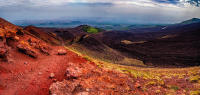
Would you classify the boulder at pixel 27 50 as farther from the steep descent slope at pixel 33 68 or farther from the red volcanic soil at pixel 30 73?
the red volcanic soil at pixel 30 73

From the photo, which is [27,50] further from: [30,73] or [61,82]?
[61,82]

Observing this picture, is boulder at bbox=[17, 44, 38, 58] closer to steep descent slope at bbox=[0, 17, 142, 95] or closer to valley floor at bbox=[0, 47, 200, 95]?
steep descent slope at bbox=[0, 17, 142, 95]

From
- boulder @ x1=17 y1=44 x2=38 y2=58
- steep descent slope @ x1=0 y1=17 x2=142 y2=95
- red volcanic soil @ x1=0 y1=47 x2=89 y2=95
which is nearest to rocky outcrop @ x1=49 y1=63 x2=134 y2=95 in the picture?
steep descent slope @ x1=0 y1=17 x2=142 y2=95

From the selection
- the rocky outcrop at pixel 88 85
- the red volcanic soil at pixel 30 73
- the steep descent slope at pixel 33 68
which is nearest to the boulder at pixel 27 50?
the steep descent slope at pixel 33 68

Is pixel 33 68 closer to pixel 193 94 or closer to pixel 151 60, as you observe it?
pixel 193 94

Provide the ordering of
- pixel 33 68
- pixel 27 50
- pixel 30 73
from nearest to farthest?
pixel 30 73 → pixel 33 68 → pixel 27 50

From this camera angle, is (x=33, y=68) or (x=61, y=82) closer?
(x=61, y=82)

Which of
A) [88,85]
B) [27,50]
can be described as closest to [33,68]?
[27,50]

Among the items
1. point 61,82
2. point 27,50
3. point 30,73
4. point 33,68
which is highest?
point 27,50

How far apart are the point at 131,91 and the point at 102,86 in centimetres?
219

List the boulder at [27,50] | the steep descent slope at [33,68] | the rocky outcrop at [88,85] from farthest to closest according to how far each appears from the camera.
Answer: the boulder at [27,50]
the steep descent slope at [33,68]
the rocky outcrop at [88,85]

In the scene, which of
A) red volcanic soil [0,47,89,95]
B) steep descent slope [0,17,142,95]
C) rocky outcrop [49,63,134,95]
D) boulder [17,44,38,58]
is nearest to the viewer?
red volcanic soil [0,47,89,95]

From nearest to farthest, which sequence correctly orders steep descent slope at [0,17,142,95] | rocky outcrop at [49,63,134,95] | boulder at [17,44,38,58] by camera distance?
1. rocky outcrop at [49,63,134,95]
2. steep descent slope at [0,17,142,95]
3. boulder at [17,44,38,58]

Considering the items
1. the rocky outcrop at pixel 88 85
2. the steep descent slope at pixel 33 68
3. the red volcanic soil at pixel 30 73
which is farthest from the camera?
the steep descent slope at pixel 33 68
